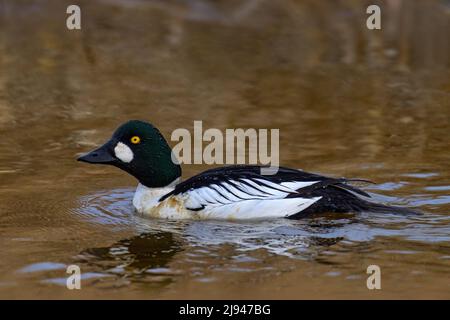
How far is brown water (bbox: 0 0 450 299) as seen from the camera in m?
7.73

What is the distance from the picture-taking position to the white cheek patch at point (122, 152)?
9.41 meters

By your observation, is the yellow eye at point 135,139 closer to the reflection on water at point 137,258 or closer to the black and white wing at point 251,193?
the black and white wing at point 251,193

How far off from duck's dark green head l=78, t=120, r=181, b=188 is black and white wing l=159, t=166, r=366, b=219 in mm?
420

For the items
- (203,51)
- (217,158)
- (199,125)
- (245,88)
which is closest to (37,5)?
(203,51)

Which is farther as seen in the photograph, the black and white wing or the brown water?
the black and white wing

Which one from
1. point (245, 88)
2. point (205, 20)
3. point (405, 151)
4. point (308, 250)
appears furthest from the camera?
point (205, 20)

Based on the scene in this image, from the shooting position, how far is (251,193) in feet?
29.7

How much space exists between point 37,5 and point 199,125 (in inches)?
235

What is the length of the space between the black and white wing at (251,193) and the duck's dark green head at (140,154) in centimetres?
42

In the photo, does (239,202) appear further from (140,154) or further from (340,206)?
(140,154)

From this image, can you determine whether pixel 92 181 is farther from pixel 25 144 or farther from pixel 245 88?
pixel 245 88

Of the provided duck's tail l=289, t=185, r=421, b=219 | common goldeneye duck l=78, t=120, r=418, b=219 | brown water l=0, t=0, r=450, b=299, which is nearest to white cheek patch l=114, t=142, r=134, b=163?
common goldeneye duck l=78, t=120, r=418, b=219

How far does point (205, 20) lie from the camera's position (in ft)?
55.4

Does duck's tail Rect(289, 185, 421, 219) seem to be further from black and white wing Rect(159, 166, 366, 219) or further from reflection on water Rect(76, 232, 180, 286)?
reflection on water Rect(76, 232, 180, 286)
